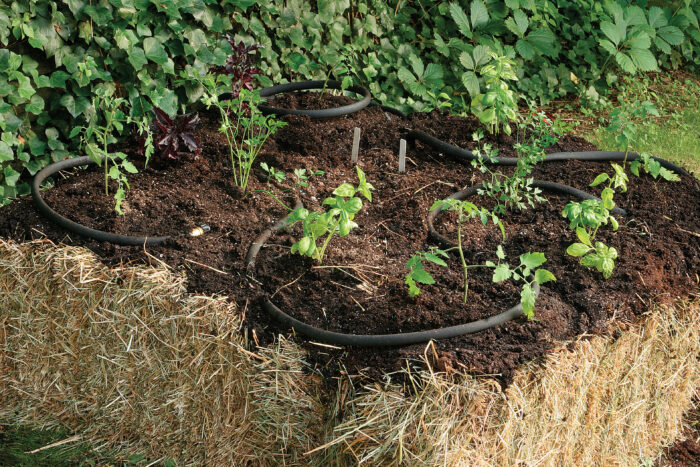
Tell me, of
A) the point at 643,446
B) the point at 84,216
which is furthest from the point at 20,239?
the point at 643,446

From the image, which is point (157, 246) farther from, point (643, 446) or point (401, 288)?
point (643, 446)

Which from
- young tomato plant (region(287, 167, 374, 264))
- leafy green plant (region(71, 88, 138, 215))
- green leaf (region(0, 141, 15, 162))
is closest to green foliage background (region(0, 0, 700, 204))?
green leaf (region(0, 141, 15, 162))

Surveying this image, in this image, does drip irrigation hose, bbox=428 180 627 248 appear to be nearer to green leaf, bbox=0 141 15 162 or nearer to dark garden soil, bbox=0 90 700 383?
dark garden soil, bbox=0 90 700 383

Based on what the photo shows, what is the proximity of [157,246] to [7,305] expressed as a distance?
26.6 inches

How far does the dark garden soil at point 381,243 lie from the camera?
253cm

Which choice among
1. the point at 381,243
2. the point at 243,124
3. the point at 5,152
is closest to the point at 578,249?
the point at 381,243

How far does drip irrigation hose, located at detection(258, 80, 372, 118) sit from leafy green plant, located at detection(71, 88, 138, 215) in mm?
837

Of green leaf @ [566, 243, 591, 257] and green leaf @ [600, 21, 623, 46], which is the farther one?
green leaf @ [600, 21, 623, 46]

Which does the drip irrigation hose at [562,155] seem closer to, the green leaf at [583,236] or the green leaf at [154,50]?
the green leaf at [583,236]

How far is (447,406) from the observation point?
7.19ft

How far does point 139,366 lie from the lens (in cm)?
273

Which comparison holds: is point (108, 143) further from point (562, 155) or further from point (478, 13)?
point (478, 13)

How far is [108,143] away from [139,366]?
4.96 ft

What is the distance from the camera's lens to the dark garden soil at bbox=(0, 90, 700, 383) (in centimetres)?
253
